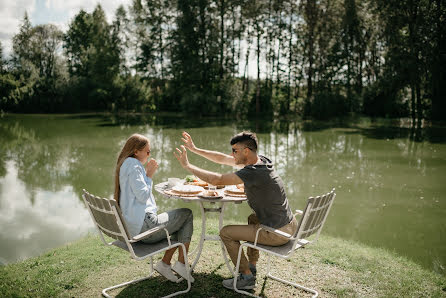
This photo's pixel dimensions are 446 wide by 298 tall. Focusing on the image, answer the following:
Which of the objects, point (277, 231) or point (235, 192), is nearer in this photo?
point (277, 231)

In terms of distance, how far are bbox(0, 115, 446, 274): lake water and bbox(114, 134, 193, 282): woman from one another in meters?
3.25

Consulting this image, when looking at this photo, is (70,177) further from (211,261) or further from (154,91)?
(154,91)

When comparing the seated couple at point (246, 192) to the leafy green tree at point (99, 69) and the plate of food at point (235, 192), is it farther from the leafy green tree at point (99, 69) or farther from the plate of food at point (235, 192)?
the leafy green tree at point (99, 69)

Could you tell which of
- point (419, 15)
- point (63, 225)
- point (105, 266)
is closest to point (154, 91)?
point (419, 15)

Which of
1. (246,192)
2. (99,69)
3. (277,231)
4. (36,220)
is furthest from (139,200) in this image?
(99,69)

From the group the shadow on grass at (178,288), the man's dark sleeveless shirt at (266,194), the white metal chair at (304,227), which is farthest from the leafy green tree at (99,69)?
the white metal chair at (304,227)

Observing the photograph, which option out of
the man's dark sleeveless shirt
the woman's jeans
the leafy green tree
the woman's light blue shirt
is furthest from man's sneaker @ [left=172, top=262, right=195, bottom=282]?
the leafy green tree

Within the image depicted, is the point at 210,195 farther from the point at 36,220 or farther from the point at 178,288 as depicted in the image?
the point at 36,220

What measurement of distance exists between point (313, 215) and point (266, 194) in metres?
0.47

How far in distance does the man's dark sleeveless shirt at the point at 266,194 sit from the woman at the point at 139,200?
0.74 metres

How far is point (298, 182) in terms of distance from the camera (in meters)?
11.0

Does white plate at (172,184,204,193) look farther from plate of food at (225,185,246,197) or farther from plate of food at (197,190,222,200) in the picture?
plate of food at (225,185,246,197)

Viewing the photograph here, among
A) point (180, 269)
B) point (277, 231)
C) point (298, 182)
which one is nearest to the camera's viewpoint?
point (277, 231)

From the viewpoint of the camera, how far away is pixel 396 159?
48.7 feet
